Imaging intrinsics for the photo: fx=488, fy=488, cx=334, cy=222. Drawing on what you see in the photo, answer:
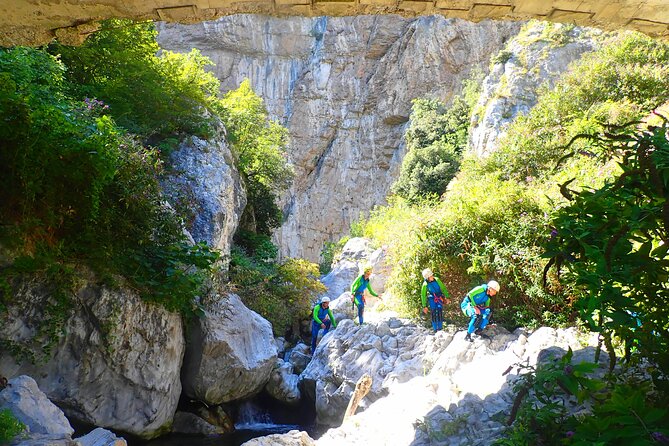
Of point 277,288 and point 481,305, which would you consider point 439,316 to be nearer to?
point 481,305

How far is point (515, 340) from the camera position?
816cm

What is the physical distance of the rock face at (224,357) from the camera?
26.6ft

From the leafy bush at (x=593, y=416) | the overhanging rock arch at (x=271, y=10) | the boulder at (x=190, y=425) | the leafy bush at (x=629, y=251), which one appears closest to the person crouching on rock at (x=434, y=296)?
the boulder at (x=190, y=425)

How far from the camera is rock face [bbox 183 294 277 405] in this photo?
26.6ft

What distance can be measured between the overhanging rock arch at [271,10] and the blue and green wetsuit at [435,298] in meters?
5.80

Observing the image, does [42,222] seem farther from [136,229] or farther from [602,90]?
[602,90]

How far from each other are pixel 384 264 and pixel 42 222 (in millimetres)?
9315

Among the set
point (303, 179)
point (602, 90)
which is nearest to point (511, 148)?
point (602, 90)

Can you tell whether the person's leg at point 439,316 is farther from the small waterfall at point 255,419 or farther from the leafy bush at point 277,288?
the leafy bush at point 277,288

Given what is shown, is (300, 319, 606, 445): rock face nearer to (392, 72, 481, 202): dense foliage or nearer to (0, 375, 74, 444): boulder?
(0, 375, 74, 444): boulder

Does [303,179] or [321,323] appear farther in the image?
[303,179]

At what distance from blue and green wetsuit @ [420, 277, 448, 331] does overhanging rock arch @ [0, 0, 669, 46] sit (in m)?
5.80

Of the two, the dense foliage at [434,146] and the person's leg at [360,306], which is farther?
the dense foliage at [434,146]

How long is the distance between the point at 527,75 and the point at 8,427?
60.8 ft
